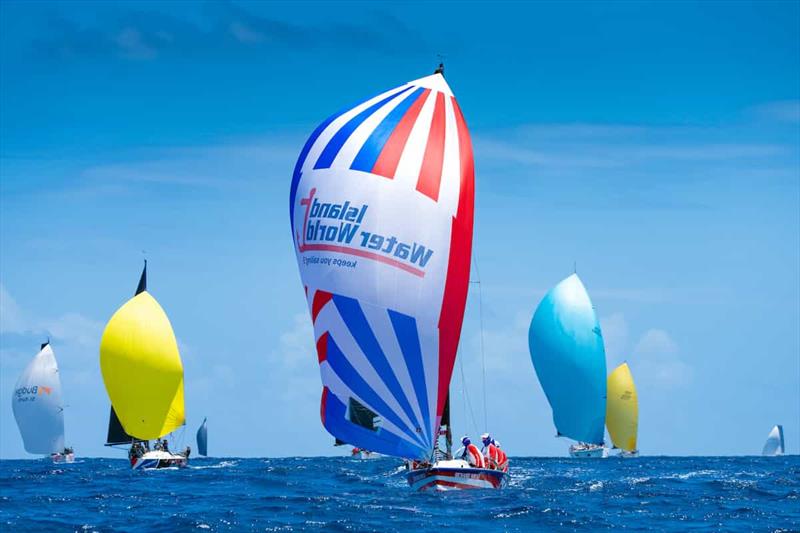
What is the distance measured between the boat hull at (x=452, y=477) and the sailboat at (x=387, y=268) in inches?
37.1

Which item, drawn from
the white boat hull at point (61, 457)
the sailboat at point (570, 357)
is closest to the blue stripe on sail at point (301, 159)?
the sailboat at point (570, 357)

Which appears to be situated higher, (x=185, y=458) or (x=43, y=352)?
(x=43, y=352)

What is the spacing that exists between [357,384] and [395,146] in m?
6.19

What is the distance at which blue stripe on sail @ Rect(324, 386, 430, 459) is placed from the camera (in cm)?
3088

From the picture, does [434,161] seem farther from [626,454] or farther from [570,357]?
[626,454]

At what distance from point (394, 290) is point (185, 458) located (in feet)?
110

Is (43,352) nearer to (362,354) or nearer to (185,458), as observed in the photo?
(185,458)

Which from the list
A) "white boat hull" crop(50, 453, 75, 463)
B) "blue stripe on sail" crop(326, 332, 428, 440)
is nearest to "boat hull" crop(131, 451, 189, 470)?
"white boat hull" crop(50, 453, 75, 463)

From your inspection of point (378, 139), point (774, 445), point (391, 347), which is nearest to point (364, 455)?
point (774, 445)

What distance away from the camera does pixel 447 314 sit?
31219 mm

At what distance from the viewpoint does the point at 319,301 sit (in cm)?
3116

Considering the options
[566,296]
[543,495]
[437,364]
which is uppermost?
[566,296]

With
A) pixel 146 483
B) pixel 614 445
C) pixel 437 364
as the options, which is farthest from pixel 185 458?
pixel 614 445

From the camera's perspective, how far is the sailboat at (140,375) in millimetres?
61844
